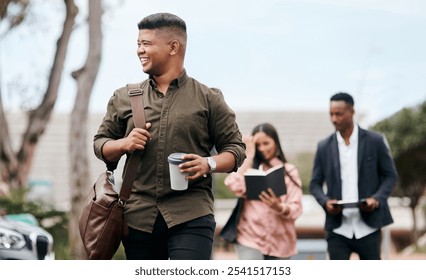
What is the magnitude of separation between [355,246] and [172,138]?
8.17 ft

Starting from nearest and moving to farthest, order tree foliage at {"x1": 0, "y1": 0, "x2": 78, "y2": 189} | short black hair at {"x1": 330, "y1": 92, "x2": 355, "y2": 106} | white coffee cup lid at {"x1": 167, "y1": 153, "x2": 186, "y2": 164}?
1. white coffee cup lid at {"x1": 167, "y1": 153, "x2": 186, "y2": 164}
2. short black hair at {"x1": 330, "y1": 92, "x2": 355, "y2": 106}
3. tree foliage at {"x1": 0, "y1": 0, "x2": 78, "y2": 189}

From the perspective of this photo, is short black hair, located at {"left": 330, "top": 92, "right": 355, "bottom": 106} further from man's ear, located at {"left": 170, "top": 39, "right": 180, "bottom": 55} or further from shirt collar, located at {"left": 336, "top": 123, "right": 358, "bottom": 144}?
man's ear, located at {"left": 170, "top": 39, "right": 180, "bottom": 55}

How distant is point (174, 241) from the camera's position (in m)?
4.16

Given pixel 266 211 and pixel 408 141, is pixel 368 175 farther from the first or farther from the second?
pixel 408 141

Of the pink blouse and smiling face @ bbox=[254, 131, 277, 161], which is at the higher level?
smiling face @ bbox=[254, 131, 277, 161]

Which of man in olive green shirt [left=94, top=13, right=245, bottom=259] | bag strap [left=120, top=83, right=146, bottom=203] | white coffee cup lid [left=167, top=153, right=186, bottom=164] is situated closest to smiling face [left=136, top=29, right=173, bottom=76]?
man in olive green shirt [left=94, top=13, right=245, bottom=259]

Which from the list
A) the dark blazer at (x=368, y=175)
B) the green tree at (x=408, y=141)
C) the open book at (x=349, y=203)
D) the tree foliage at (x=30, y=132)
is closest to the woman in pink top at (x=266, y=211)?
the dark blazer at (x=368, y=175)

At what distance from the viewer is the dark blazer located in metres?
6.25

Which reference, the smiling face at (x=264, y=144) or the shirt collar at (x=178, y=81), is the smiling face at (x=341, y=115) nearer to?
the smiling face at (x=264, y=144)

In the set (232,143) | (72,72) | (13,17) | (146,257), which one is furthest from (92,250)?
(13,17)

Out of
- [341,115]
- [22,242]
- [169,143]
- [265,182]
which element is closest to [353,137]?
[341,115]

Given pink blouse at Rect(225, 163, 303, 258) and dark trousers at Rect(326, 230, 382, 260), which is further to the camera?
pink blouse at Rect(225, 163, 303, 258)

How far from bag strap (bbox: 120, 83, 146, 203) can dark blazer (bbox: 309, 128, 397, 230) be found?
7.92 ft

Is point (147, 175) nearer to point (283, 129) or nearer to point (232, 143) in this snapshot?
point (232, 143)
